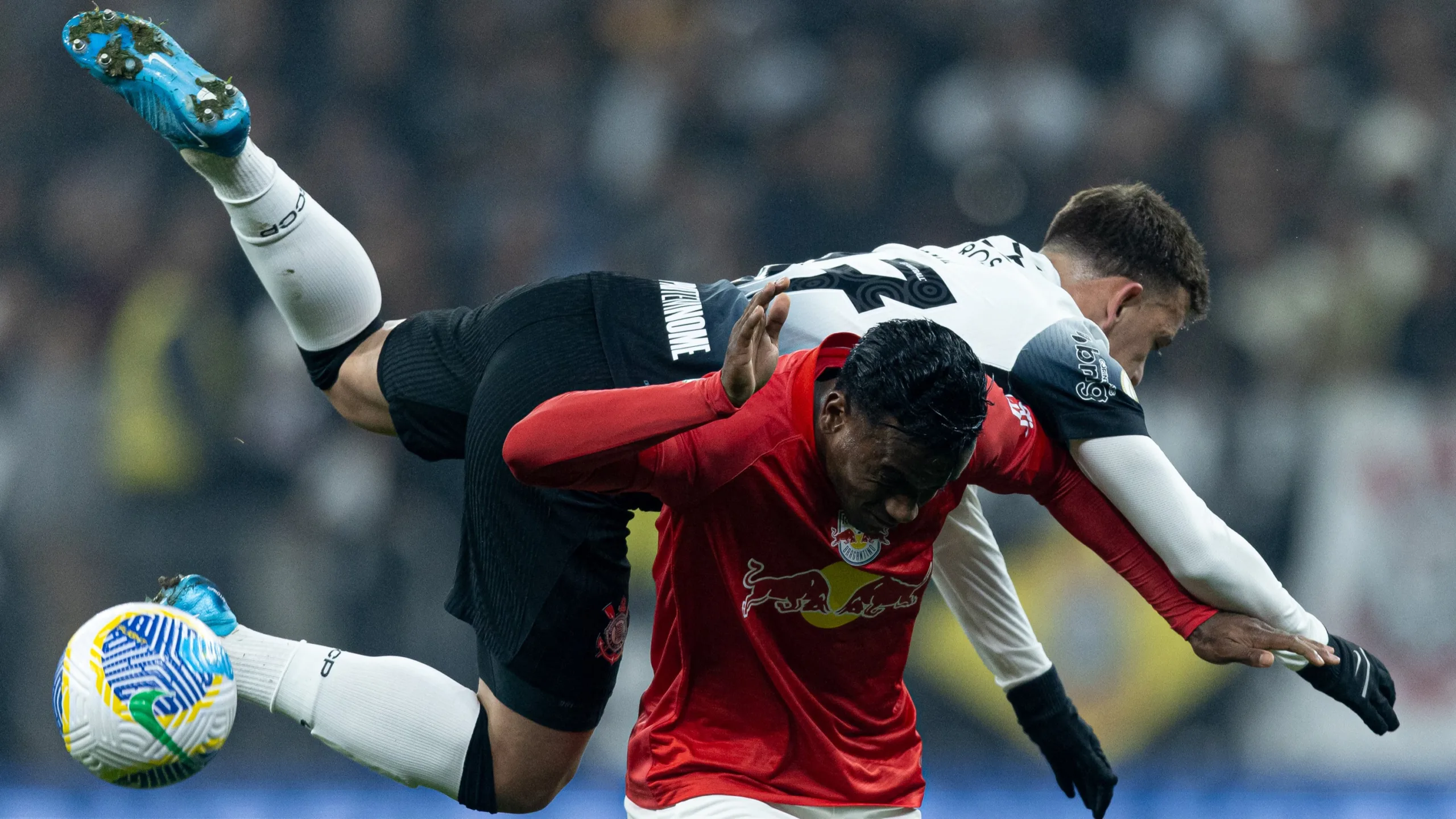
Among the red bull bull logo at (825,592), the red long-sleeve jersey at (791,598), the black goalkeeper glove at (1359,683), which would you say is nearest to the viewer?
the red long-sleeve jersey at (791,598)

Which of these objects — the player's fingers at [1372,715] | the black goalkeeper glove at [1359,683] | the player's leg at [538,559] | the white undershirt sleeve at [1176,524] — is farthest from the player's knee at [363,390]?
the player's fingers at [1372,715]

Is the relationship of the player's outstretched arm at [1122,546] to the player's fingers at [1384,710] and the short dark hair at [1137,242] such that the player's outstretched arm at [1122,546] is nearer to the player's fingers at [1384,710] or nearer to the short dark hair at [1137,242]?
the player's fingers at [1384,710]

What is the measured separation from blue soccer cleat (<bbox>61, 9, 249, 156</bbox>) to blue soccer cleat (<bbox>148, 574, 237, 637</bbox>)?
0.90m

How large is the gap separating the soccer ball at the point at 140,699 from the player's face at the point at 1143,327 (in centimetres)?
206

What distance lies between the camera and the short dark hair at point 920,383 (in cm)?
260

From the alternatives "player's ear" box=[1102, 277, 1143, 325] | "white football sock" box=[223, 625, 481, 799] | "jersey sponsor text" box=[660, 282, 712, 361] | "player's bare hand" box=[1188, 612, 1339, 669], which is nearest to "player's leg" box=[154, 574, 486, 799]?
"white football sock" box=[223, 625, 481, 799]

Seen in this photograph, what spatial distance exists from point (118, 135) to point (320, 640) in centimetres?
210

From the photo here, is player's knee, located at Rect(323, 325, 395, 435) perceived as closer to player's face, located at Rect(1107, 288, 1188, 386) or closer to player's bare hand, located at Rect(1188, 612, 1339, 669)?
player's face, located at Rect(1107, 288, 1188, 386)

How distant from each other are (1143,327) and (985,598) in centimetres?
72

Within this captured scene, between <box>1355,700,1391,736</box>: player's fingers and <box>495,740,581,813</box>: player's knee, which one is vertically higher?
<box>1355,700,1391,736</box>: player's fingers

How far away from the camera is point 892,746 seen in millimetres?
3197

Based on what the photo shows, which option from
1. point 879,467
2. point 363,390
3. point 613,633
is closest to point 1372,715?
point 879,467

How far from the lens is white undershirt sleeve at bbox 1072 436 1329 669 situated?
3.10 meters

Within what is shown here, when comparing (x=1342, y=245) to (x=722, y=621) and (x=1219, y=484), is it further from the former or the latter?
(x=722, y=621)
